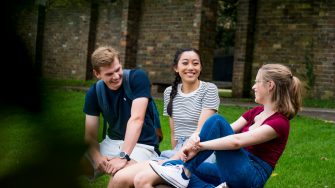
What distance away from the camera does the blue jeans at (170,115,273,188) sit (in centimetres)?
290

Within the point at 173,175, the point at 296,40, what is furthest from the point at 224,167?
the point at 296,40

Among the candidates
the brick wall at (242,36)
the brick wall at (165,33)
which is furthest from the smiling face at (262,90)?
the brick wall at (165,33)

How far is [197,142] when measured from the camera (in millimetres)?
2928

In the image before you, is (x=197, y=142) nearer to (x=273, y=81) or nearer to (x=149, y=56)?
(x=273, y=81)

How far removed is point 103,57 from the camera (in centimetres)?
309

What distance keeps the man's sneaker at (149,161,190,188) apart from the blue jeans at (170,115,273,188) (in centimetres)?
6

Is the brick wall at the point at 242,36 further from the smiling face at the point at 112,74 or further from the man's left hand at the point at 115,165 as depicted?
the man's left hand at the point at 115,165

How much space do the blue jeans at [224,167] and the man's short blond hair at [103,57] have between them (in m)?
0.66

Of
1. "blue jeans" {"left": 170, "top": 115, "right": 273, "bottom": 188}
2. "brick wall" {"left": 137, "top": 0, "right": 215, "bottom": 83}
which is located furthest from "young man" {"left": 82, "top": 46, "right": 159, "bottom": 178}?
"brick wall" {"left": 137, "top": 0, "right": 215, "bottom": 83}

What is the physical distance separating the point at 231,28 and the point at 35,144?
75.2ft

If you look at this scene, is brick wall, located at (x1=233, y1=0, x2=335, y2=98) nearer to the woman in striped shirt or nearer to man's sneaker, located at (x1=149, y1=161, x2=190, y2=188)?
the woman in striped shirt

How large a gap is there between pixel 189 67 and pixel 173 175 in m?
0.97

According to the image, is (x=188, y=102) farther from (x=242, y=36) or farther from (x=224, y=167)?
(x=242, y=36)

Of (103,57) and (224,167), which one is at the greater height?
(103,57)
